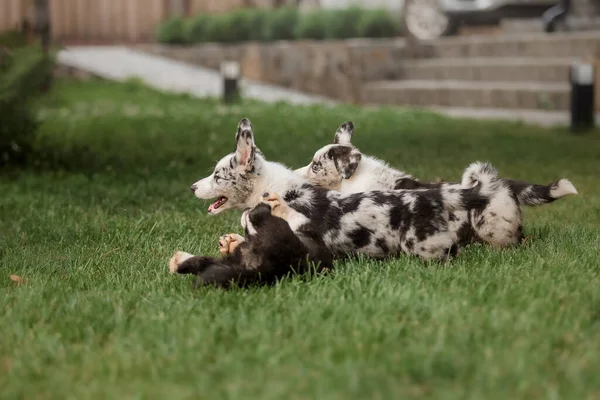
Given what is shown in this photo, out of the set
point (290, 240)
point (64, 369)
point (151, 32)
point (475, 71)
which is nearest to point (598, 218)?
point (290, 240)

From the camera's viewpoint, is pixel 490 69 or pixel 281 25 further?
pixel 281 25

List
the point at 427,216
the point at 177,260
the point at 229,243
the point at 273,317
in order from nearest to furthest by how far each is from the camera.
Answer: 1. the point at 273,317
2. the point at 177,260
3. the point at 229,243
4. the point at 427,216

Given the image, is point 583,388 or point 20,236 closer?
point 583,388

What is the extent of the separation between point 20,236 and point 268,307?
2573 millimetres

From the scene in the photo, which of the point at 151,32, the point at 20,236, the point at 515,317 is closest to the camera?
the point at 515,317

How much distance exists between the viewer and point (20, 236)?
230 inches

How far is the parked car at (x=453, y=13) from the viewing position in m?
18.5

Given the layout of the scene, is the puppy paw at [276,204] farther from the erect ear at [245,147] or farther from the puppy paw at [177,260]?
the puppy paw at [177,260]

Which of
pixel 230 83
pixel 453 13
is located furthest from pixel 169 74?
pixel 453 13

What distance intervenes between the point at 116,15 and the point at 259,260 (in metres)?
21.6

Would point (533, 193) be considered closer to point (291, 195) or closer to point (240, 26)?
point (291, 195)

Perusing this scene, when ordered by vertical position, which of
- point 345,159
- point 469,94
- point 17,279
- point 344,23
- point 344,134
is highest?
point 344,23

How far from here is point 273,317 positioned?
3.70 m

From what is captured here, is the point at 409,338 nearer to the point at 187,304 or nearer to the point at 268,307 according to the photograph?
the point at 268,307
